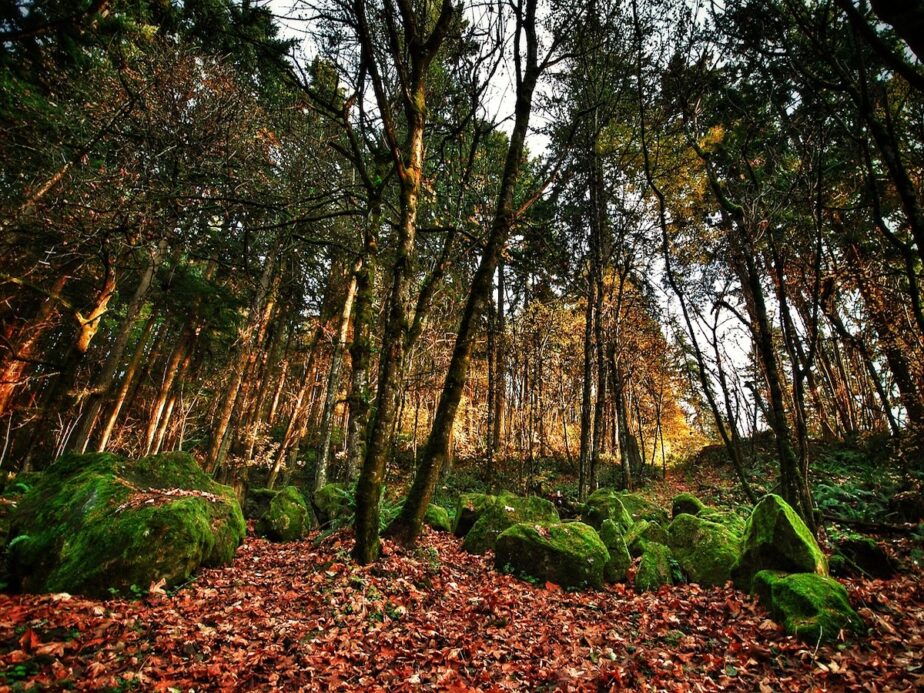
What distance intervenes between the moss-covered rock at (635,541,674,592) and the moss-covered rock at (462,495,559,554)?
1.87m

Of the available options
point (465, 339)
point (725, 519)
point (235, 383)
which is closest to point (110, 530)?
point (465, 339)

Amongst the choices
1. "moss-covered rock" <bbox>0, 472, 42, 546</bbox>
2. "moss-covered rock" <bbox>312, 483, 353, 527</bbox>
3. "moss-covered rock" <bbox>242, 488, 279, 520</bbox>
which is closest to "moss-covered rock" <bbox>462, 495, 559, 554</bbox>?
"moss-covered rock" <bbox>312, 483, 353, 527</bbox>

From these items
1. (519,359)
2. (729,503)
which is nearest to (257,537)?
(519,359)

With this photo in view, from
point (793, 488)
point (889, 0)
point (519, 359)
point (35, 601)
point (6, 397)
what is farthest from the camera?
point (519, 359)

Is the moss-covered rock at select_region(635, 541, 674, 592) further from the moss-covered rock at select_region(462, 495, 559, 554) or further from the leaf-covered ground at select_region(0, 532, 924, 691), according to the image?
the moss-covered rock at select_region(462, 495, 559, 554)

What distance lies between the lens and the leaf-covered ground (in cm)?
298

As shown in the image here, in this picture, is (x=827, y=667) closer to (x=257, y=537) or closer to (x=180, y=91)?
(x=257, y=537)

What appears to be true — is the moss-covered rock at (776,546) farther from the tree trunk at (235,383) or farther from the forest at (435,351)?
the tree trunk at (235,383)

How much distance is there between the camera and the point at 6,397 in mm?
9562

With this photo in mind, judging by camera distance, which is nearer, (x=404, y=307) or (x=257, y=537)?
(x=404, y=307)

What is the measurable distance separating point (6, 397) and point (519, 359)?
15.0m

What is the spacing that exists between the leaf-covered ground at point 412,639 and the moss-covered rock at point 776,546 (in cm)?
47

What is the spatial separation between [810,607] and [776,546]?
4.11 feet

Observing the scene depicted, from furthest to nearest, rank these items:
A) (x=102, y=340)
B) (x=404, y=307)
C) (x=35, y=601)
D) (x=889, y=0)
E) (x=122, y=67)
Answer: (x=102, y=340), (x=122, y=67), (x=404, y=307), (x=35, y=601), (x=889, y=0)
